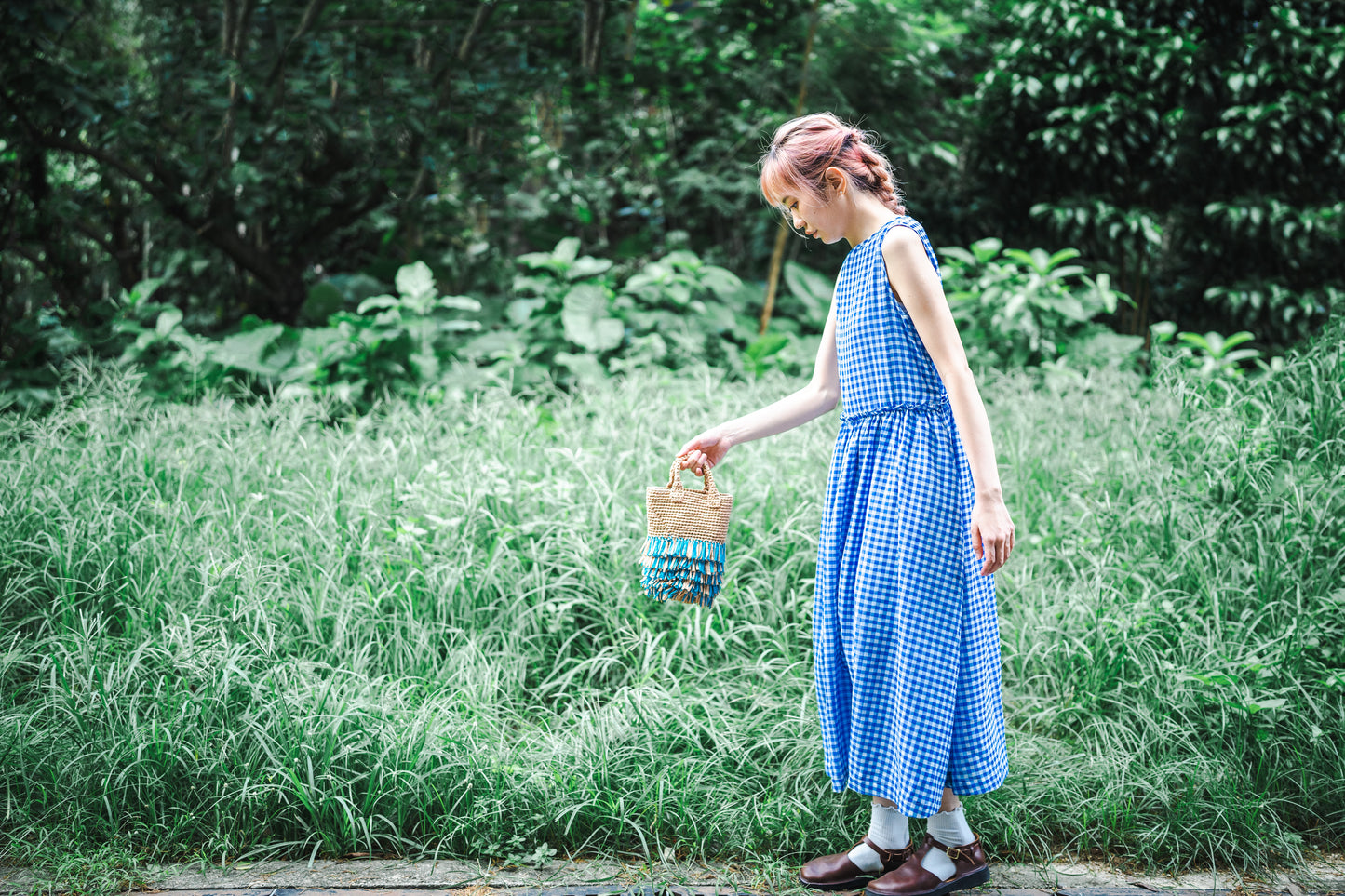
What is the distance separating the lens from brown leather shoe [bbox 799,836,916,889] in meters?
2.02

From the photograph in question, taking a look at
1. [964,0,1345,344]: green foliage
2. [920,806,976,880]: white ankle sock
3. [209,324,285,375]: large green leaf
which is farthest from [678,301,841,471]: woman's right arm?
[964,0,1345,344]: green foliage

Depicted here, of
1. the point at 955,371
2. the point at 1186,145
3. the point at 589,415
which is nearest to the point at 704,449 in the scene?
the point at 955,371

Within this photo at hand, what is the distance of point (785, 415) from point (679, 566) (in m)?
0.43

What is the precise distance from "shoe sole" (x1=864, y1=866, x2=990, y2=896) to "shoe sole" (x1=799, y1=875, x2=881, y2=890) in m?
0.03

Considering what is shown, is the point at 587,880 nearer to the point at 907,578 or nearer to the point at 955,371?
the point at 907,578

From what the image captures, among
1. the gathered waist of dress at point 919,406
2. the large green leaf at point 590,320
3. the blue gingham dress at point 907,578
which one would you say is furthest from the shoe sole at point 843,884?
the large green leaf at point 590,320

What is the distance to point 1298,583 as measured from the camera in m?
2.82

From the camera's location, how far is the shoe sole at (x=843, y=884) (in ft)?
6.63

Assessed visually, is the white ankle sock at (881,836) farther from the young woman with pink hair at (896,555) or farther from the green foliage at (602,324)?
the green foliage at (602,324)

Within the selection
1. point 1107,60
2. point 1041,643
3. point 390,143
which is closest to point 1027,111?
point 1107,60

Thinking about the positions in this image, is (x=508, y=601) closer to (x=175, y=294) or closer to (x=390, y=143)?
(x=390, y=143)

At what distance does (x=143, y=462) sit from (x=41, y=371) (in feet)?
6.61

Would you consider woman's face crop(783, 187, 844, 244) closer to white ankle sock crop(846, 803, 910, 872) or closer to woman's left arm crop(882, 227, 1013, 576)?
woman's left arm crop(882, 227, 1013, 576)

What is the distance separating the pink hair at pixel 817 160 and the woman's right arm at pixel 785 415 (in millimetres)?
317
